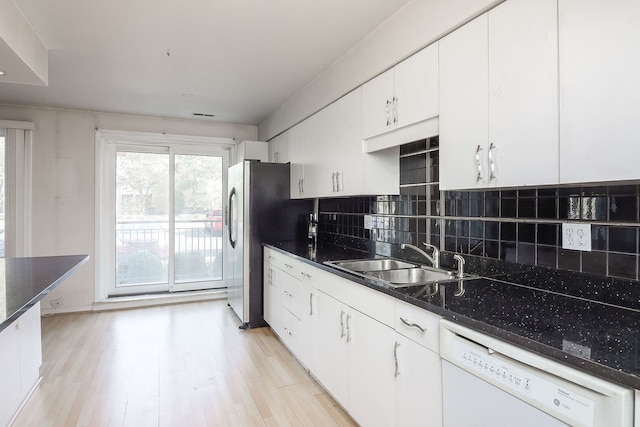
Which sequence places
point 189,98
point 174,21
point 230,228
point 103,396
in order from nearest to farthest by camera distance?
point 174,21
point 103,396
point 189,98
point 230,228

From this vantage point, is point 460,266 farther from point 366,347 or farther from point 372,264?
point 372,264

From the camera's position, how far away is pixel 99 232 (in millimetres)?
4504

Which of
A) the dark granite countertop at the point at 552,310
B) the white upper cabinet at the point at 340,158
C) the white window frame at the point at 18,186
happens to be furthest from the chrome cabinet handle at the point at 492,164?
the white window frame at the point at 18,186

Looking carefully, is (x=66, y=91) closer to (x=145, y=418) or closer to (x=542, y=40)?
(x=145, y=418)

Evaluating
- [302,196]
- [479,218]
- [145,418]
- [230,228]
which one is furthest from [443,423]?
[230,228]

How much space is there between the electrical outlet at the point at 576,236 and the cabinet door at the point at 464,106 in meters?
0.39

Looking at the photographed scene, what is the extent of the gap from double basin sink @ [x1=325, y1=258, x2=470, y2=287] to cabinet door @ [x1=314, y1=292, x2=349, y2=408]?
0.26 meters

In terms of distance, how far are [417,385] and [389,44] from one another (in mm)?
1898

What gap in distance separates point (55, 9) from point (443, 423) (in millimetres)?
2931

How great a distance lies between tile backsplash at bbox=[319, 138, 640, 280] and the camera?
141cm

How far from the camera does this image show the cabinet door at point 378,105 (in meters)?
2.24

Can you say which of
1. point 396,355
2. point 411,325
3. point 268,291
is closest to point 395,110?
point 411,325

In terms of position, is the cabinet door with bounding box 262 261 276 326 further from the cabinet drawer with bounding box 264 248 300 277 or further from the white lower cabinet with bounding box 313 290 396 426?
Answer: the white lower cabinet with bounding box 313 290 396 426

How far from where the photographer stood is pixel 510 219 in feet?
5.92
